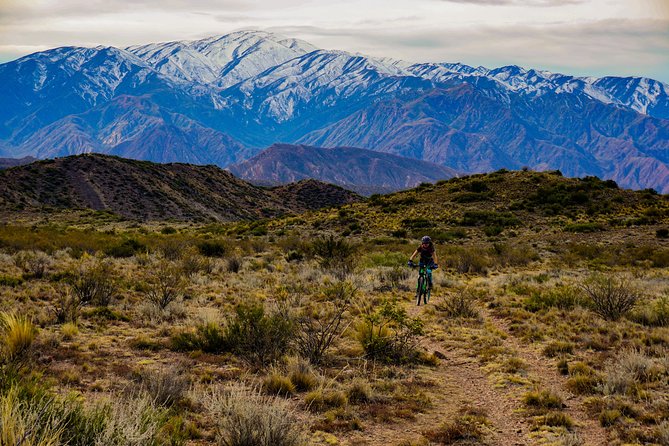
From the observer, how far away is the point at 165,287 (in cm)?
1623

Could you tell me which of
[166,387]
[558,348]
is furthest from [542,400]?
[166,387]

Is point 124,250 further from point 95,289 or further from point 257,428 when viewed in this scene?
point 257,428

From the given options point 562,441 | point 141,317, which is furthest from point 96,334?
point 562,441

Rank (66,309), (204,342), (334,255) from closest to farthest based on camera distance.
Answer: (204,342) → (66,309) → (334,255)

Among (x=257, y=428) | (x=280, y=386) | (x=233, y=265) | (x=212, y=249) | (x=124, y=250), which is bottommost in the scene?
(x=212, y=249)

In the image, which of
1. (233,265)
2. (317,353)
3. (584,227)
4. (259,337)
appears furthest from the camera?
(584,227)

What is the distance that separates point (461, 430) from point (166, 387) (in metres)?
4.21

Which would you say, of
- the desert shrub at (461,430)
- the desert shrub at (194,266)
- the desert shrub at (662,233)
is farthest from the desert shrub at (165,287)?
the desert shrub at (662,233)

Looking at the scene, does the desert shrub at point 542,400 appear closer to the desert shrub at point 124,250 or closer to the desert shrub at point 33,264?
the desert shrub at point 33,264

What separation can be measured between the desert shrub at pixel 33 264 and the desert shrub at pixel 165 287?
3486 mm

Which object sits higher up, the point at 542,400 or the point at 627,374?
the point at 627,374

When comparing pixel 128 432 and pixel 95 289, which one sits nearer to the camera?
pixel 128 432

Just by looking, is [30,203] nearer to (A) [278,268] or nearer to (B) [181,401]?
(A) [278,268]

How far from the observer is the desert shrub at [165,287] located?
1534cm
